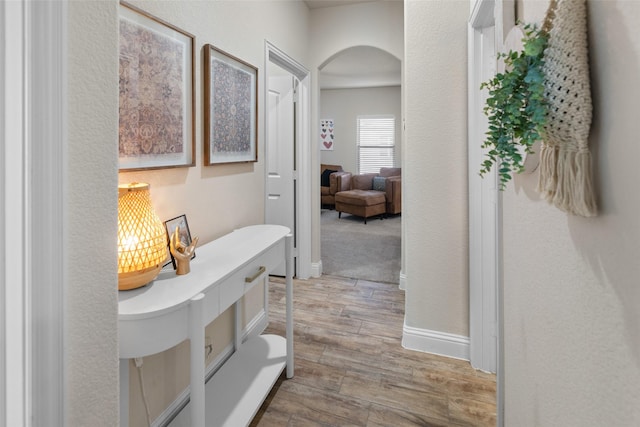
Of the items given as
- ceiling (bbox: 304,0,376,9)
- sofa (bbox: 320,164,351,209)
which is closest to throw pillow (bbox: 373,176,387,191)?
sofa (bbox: 320,164,351,209)

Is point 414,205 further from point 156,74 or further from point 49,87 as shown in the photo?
point 49,87

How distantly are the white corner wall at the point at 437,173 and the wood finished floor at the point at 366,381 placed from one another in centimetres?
23

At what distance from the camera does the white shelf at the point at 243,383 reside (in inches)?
66.7

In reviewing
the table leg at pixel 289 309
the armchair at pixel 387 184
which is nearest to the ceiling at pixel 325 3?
the table leg at pixel 289 309

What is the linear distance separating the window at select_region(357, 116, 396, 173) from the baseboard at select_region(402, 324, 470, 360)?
22.3 ft

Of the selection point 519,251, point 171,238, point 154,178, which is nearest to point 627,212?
point 519,251

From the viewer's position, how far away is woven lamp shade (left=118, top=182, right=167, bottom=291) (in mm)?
1194

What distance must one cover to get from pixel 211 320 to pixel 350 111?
8302 mm

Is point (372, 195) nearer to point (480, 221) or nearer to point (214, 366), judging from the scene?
point (480, 221)

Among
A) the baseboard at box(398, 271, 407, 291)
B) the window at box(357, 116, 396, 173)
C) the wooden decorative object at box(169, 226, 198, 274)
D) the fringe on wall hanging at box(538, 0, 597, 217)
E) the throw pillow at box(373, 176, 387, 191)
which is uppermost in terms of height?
the window at box(357, 116, 396, 173)

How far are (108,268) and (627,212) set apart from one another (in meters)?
1.00

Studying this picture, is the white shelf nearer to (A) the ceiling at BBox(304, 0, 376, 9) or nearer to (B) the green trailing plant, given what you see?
(B) the green trailing plant

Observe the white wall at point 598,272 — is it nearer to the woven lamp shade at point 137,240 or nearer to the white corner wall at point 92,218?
the white corner wall at point 92,218

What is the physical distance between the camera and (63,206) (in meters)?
0.70
